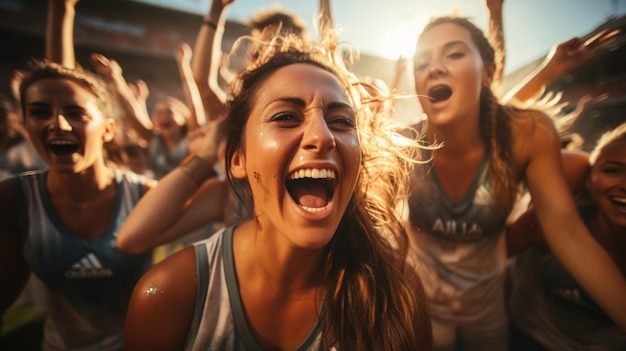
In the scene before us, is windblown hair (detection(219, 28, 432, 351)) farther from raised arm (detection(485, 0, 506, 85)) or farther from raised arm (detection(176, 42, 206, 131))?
raised arm (detection(176, 42, 206, 131))

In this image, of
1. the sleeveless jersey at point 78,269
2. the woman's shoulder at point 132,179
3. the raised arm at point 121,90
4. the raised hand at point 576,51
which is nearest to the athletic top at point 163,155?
the raised arm at point 121,90

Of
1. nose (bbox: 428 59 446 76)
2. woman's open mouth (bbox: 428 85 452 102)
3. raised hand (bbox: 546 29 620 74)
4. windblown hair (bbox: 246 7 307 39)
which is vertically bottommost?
woman's open mouth (bbox: 428 85 452 102)

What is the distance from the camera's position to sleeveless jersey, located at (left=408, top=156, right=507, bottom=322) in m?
1.47

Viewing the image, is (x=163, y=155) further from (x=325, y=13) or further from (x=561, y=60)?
(x=561, y=60)

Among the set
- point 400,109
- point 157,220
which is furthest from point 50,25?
point 400,109

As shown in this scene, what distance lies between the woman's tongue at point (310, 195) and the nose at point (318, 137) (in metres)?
0.28

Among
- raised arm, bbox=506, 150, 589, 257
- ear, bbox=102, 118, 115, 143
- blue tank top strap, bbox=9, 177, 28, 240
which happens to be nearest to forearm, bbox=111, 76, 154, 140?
ear, bbox=102, 118, 115, 143

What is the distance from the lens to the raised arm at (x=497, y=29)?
4.75 ft

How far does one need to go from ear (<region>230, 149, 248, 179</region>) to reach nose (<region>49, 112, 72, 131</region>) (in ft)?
3.12

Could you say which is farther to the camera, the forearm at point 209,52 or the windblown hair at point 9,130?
the windblown hair at point 9,130

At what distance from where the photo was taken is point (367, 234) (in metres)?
1.26

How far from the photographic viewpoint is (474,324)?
1603 millimetres

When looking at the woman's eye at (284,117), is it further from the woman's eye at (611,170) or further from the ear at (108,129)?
the woman's eye at (611,170)

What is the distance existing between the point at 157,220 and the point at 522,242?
215 cm
